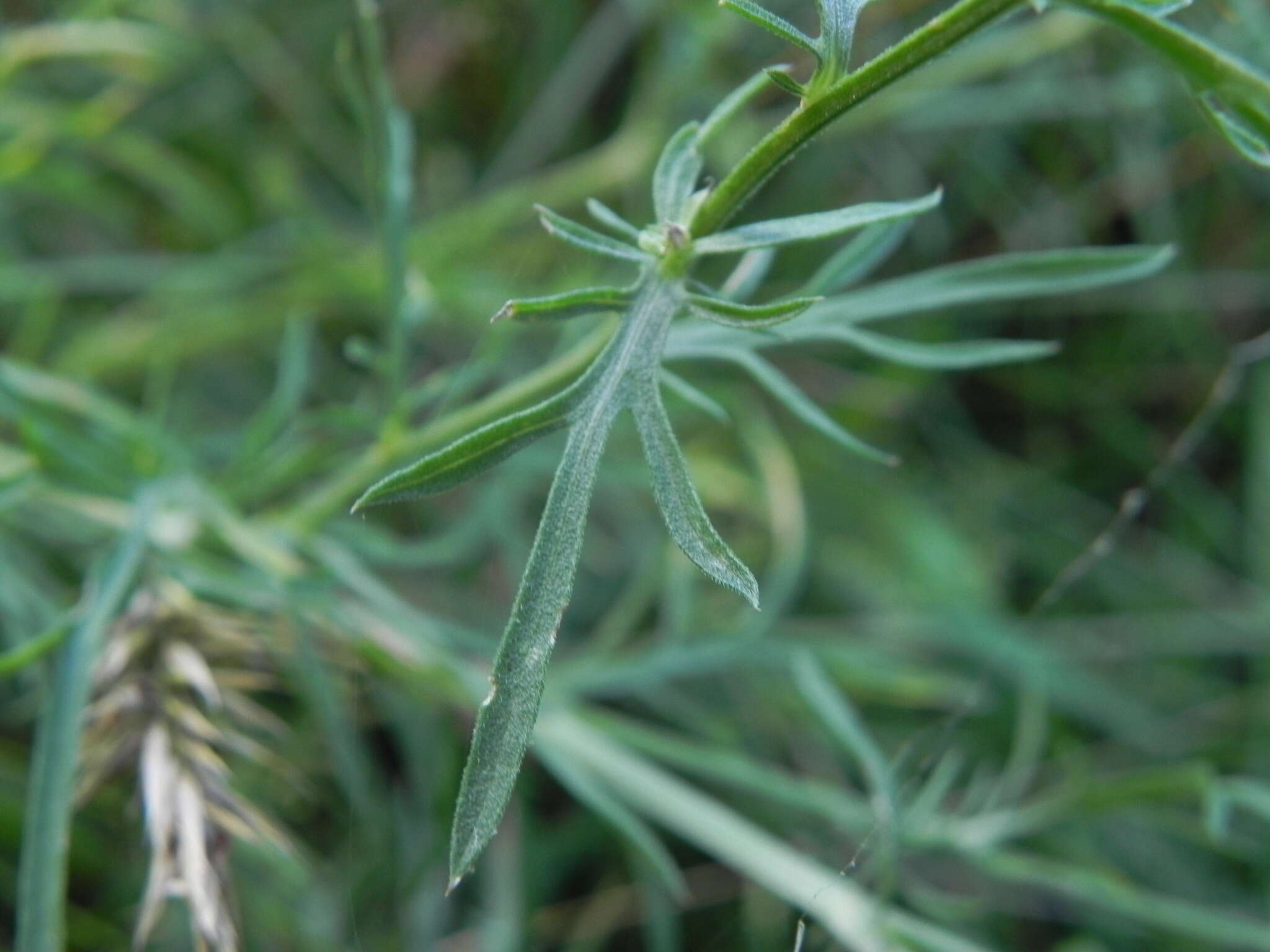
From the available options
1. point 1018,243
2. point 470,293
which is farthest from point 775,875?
point 1018,243

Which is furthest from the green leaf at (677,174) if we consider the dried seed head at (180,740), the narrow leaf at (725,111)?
the dried seed head at (180,740)

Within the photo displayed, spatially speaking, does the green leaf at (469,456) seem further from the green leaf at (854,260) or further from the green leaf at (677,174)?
the green leaf at (854,260)

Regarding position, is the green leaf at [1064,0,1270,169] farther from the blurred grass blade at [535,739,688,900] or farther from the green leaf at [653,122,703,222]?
the blurred grass blade at [535,739,688,900]

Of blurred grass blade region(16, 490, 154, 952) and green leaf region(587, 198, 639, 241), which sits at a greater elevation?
green leaf region(587, 198, 639, 241)

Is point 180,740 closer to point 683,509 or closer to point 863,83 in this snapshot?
point 683,509

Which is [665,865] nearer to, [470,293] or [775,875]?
[775,875]

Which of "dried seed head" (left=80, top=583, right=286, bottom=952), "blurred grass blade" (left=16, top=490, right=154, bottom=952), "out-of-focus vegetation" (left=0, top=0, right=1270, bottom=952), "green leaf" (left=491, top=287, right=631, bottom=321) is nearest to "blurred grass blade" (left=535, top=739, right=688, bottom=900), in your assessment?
"out-of-focus vegetation" (left=0, top=0, right=1270, bottom=952)
